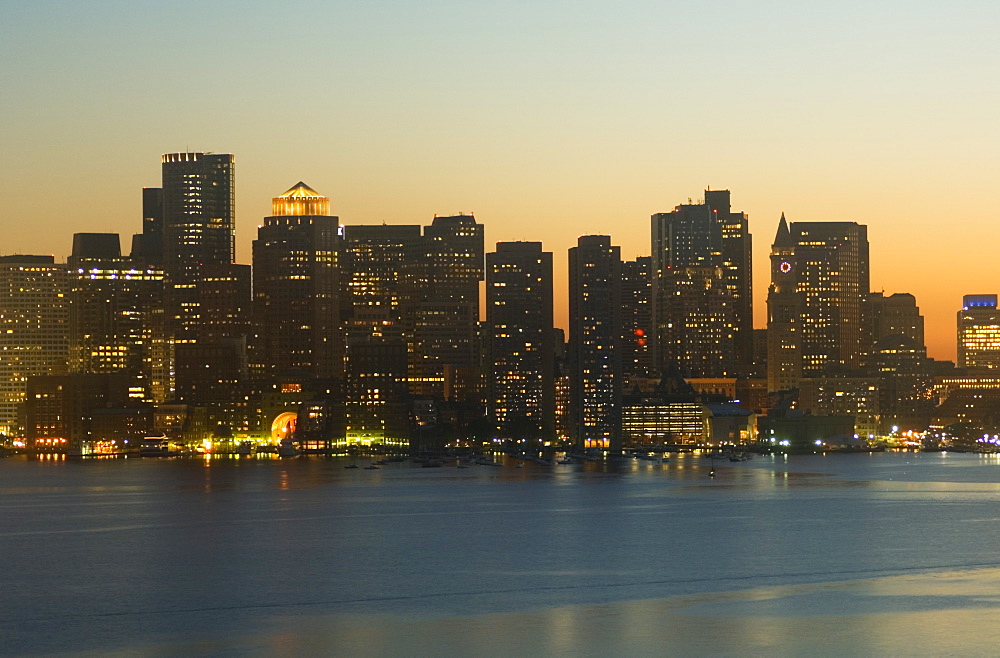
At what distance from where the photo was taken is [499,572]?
58.2m

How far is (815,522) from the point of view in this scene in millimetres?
82938

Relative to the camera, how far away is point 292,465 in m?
186

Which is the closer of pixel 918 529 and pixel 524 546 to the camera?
pixel 524 546

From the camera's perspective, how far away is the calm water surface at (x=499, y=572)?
141 ft

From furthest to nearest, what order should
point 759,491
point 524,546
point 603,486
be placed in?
point 603,486, point 759,491, point 524,546

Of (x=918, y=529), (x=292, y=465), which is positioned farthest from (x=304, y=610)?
(x=292, y=465)

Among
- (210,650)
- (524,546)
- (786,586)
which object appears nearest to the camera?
(210,650)

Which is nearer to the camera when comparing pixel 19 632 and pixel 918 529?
pixel 19 632

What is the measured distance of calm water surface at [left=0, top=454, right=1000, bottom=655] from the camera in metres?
42.9

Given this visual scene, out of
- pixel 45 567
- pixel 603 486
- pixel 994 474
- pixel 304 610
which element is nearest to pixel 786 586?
pixel 304 610

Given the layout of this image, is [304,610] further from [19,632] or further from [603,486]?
[603,486]

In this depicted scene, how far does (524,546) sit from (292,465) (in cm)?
12053

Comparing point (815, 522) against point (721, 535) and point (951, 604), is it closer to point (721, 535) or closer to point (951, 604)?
point (721, 535)

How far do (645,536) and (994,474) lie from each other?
9151 centimetres
